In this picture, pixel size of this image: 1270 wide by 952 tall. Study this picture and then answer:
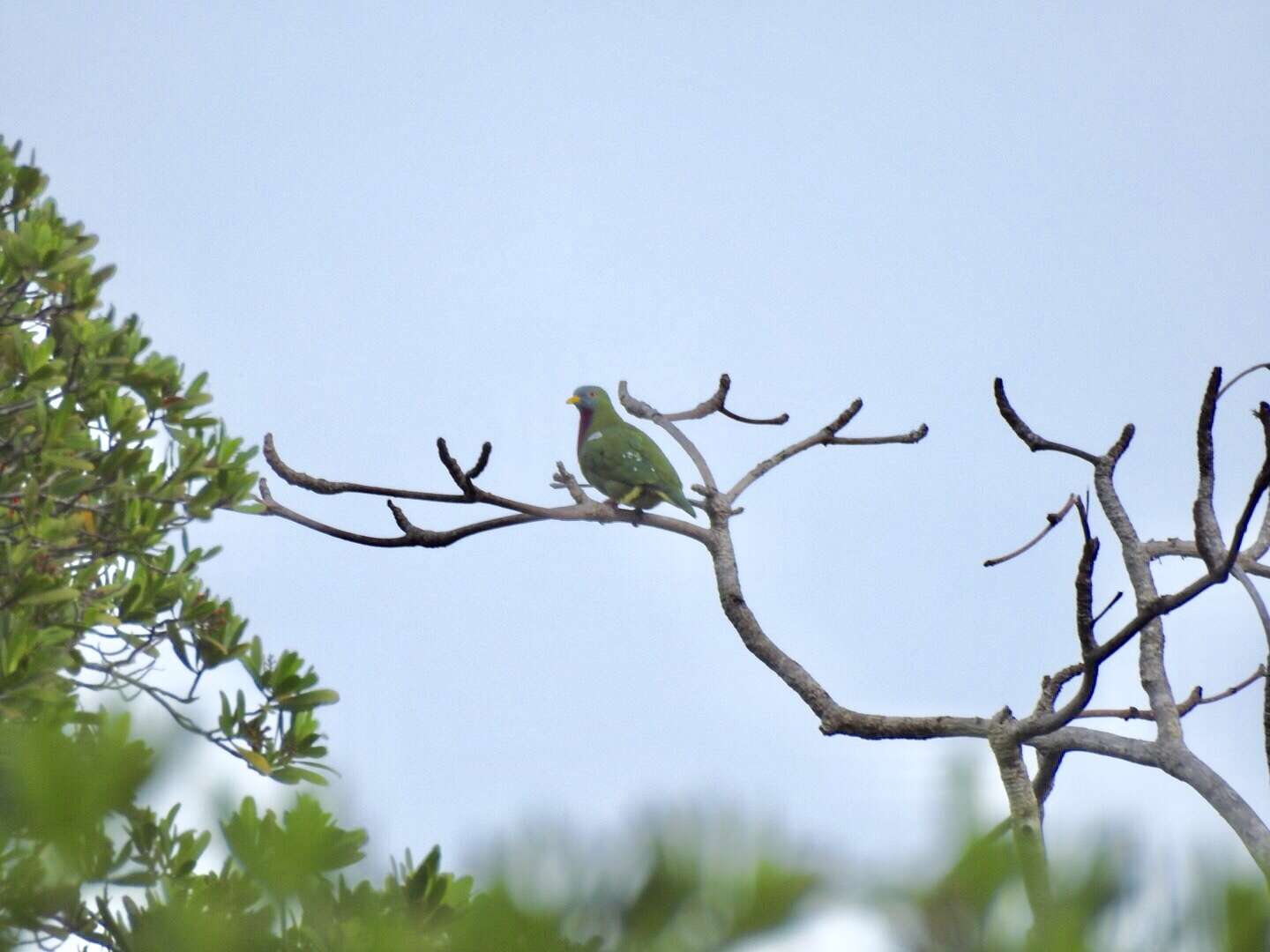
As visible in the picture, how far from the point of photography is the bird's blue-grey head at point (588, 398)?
859cm

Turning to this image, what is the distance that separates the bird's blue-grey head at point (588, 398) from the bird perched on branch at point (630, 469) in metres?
0.85

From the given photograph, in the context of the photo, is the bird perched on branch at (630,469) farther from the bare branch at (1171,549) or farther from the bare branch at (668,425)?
the bare branch at (1171,549)

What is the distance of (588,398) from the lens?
28.2ft

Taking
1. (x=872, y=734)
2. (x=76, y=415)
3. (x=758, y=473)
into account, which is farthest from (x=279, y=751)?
(x=872, y=734)

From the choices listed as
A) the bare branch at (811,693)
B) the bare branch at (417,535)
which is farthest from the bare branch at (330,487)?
the bare branch at (811,693)

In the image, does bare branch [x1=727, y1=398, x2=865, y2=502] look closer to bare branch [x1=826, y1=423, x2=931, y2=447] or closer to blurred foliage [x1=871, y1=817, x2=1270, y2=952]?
bare branch [x1=826, y1=423, x2=931, y2=447]

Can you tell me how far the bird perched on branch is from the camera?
21.8ft

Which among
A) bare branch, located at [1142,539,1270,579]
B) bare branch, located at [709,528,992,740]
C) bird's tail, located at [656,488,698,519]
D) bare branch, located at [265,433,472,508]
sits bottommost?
bare branch, located at [709,528,992,740]

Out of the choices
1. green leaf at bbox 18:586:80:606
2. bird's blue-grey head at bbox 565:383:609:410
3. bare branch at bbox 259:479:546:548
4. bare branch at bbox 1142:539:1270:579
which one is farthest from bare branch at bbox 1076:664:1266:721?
bird's blue-grey head at bbox 565:383:609:410

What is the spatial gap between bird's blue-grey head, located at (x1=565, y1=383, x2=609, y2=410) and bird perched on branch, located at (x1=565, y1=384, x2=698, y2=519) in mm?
853

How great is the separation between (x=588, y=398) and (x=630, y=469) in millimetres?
1990

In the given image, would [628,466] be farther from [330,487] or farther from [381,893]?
[381,893]

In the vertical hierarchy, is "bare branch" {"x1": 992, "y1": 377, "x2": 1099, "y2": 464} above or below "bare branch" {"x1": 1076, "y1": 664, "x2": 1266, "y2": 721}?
above

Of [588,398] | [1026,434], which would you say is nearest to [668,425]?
[1026,434]
